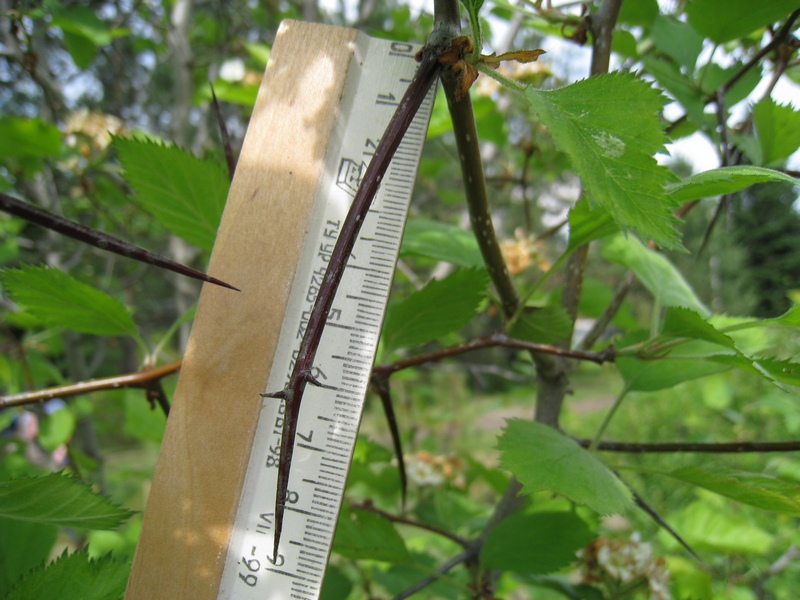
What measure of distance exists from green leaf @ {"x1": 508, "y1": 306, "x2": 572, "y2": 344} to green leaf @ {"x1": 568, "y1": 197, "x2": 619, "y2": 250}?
8 cm

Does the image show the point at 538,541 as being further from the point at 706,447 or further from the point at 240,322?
the point at 240,322

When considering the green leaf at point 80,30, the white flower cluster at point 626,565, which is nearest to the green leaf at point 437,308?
the white flower cluster at point 626,565

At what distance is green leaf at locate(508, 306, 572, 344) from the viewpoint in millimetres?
559

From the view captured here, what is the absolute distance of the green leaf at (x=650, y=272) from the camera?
67cm

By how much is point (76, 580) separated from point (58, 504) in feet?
0.22

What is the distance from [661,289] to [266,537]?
0.54 m

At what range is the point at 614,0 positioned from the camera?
0.61 meters

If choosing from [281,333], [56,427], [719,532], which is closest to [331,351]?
[281,333]

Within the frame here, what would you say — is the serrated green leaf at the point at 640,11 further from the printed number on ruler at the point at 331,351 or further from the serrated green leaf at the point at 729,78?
the printed number on ruler at the point at 331,351

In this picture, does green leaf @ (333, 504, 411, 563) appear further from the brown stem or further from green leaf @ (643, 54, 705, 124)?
green leaf @ (643, 54, 705, 124)

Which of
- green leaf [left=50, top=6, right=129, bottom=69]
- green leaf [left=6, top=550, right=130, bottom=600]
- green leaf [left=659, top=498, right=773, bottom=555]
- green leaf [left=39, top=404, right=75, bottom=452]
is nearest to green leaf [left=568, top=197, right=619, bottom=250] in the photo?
green leaf [left=6, top=550, right=130, bottom=600]

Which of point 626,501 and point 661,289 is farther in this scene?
point 661,289

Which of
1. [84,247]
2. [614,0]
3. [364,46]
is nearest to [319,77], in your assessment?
[364,46]

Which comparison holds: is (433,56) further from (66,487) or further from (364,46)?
(66,487)
